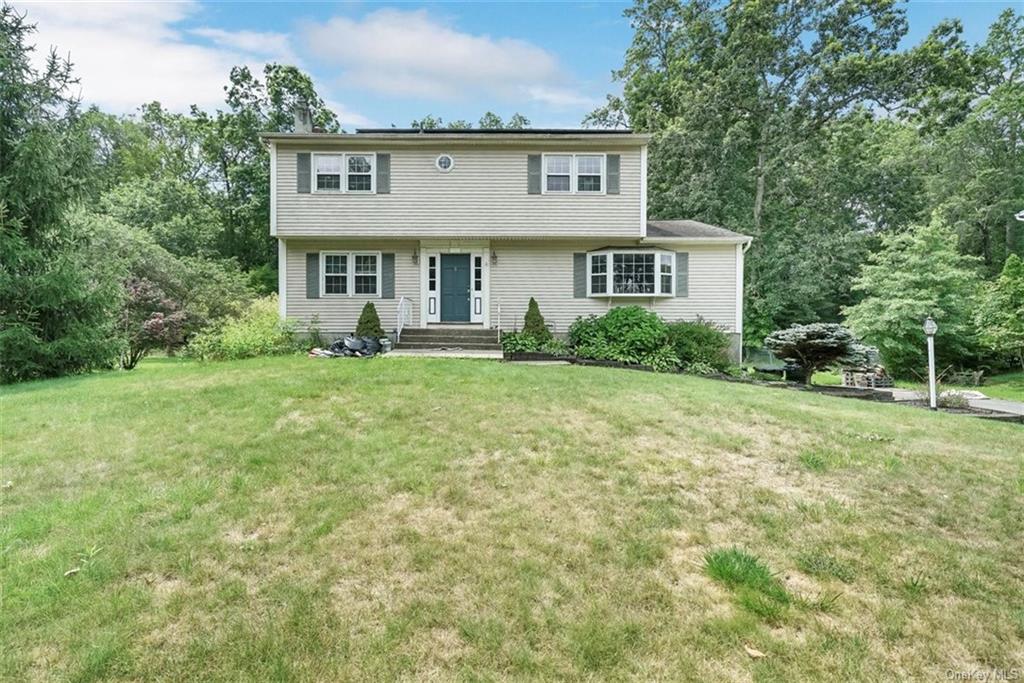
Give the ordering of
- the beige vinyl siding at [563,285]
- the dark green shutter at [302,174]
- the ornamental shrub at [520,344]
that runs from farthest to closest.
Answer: the beige vinyl siding at [563,285] < the dark green shutter at [302,174] < the ornamental shrub at [520,344]

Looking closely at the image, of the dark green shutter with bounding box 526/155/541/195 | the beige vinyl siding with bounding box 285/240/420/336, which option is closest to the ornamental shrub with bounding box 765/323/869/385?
the dark green shutter with bounding box 526/155/541/195

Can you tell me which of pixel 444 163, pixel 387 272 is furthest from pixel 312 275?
pixel 444 163

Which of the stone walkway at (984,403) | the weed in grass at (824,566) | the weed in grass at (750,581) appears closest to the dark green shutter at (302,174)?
Answer: the weed in grass at (750,581)

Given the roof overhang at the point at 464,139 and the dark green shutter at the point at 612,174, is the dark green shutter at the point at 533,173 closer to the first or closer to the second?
the roof overhang at the point at 464,139

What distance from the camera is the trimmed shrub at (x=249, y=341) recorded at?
36.2 ft

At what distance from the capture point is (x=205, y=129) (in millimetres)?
29516

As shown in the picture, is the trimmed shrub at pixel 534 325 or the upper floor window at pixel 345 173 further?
the upper floor window at pixel 345 173

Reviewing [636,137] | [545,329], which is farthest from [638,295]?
[636,137]

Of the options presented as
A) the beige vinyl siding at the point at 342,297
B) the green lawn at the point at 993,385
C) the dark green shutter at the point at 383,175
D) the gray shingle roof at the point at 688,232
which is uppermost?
the dark green shutter at the point at 383,175

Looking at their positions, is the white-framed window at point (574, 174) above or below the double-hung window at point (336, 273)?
above

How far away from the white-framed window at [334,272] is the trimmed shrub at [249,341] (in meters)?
1.64

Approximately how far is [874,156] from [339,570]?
31.5 metres

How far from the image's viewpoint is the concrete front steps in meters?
12.6

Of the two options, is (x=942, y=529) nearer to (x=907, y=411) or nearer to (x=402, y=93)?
(x=907, y=411)
